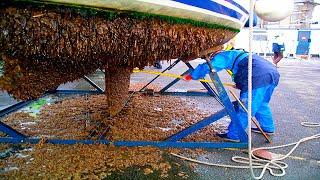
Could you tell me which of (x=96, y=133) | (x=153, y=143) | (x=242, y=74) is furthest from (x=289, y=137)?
(x=96, y=133)

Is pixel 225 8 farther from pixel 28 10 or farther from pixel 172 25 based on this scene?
pixel 28 10

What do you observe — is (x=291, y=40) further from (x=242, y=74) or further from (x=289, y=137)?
(x=242, y=74)

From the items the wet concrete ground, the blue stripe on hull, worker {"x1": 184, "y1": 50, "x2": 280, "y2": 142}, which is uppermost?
the blue stripe on hull

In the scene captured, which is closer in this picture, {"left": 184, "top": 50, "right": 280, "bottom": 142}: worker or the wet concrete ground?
the wet concrete ground

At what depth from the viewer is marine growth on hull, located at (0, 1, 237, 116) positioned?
1.61 m

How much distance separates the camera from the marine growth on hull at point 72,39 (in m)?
1.61

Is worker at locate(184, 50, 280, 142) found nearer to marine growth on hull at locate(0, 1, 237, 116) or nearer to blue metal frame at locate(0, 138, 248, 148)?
blue metal frame at locate(0, 138, 248, 148)

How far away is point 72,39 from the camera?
177 centimetres

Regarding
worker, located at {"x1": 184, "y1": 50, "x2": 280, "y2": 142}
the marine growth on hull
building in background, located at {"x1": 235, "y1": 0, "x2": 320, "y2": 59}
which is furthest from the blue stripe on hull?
building in background, located at {"x1": 235, "y1": 0, "x2": 320, "y2": 59}

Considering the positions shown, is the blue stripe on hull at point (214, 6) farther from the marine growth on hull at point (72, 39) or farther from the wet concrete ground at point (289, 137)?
the wet concrete ground at point (289, 137)

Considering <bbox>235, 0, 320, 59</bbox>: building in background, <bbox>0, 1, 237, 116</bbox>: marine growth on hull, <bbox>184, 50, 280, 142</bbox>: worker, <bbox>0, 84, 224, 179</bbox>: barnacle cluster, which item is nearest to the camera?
<bbox>0, 1, 237, 116</bbox>: marine growth on hull

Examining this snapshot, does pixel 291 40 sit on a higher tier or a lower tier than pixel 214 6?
higher

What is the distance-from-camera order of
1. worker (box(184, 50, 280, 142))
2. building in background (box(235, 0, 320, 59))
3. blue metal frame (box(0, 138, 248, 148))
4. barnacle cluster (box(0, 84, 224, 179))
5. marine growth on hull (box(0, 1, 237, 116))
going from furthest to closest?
building in background (box(235, 0, 320, 59)) → worker (box(184, 50, 280, 142)) → blue metal frame (box(0, 138, 248, 148)) → barnacle cluster (box(0, 84, 224, 179)) → marine growth on hull (box(0, 1, 237, 116))

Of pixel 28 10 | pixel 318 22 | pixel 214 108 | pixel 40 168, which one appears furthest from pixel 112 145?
pixel 318 22
